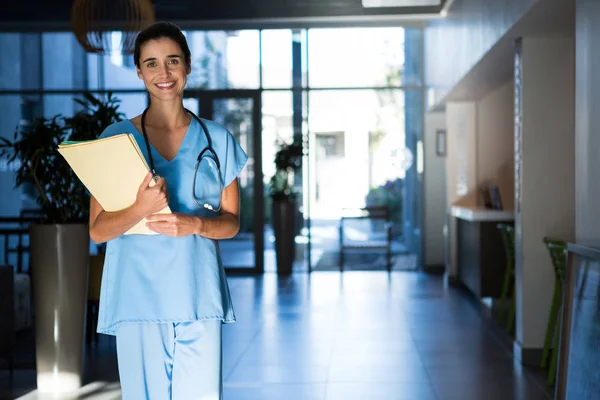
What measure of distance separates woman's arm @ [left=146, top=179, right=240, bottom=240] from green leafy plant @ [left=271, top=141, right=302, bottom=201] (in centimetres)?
1062

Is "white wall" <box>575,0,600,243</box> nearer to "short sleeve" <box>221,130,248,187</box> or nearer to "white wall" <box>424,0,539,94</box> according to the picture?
"white wall" <box>424,0,539,94</box>

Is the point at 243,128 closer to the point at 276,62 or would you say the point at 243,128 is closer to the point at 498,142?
the point at 276,62

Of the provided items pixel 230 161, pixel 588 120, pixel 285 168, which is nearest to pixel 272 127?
pixel 285 168

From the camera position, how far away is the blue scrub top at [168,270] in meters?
2.13

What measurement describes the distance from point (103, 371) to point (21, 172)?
154 centimetres

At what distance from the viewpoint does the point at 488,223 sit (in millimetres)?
8500

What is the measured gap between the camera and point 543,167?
621cm

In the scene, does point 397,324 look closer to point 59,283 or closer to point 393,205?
point 59,283

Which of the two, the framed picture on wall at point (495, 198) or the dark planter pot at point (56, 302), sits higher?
the framed picture on wall at point (495, 198)

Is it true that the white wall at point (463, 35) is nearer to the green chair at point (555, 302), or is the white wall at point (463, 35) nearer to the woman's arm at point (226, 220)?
the green chair at point (555, 302)

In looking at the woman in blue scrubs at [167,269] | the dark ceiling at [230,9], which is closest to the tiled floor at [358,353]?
the woman in blue scrubs at [167,269]

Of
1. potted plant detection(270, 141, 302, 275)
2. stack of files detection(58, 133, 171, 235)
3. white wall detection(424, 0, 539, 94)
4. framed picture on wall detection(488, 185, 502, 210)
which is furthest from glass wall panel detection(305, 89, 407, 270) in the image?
stack of files detection(58, 133, 171, 235)

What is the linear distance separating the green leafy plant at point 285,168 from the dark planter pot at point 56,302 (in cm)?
775

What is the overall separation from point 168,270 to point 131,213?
0.61 ft
